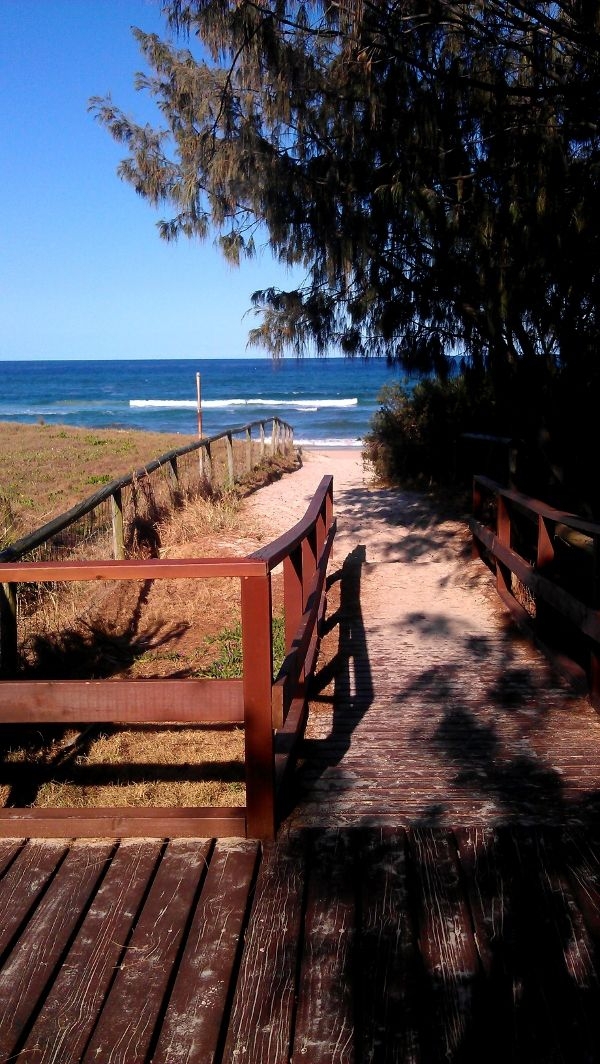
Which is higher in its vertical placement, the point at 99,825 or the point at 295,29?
the point at 295,29

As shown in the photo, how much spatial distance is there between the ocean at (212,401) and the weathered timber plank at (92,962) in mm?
31446

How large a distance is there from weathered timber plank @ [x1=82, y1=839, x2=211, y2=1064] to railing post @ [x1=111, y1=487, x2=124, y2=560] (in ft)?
19.1

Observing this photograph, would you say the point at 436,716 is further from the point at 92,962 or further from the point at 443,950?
the point at 92,962

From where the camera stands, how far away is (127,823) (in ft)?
10.8

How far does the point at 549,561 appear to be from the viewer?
18.4ft

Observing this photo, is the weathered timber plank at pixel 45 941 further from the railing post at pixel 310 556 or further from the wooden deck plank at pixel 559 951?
the railing post at pixel 310 556

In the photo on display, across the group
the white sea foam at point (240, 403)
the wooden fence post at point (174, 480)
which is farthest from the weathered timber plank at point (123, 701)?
the white sea foam at point (240, 403)

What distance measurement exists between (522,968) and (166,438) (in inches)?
1076

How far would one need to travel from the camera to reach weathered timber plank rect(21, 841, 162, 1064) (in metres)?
2.32

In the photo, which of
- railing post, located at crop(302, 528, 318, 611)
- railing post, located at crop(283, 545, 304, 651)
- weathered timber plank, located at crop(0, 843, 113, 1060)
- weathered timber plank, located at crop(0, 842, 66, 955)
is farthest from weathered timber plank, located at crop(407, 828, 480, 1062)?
railing post, located at crop(302, 528, 318, 611)

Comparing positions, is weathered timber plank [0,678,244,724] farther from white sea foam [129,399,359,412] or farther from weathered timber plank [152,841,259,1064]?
white sea foam [129,399,359,412]

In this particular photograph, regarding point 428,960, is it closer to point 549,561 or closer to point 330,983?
point 330,983

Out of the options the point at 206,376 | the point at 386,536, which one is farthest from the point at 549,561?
the point at 206,376

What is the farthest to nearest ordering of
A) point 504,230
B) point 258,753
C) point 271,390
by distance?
1. point 271,390
2. point 504,230
3. point 258,753
